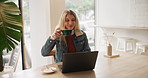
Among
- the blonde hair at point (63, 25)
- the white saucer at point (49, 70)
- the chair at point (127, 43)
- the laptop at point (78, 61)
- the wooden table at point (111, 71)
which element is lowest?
the chair at point (127, 43)

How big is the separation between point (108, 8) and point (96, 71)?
413cm

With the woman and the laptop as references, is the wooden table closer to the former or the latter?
the laptop

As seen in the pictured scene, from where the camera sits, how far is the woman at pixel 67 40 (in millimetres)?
2029

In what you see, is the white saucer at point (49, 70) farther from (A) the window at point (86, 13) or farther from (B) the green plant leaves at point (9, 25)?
(A) the window at point (86, 13)

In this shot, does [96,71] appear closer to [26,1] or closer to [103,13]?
[26,1]

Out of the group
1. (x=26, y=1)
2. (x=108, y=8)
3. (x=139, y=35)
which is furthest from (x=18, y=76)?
(x=108, y=8)

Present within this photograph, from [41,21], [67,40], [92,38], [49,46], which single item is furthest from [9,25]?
[92,38]

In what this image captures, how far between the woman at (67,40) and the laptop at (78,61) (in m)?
0.44

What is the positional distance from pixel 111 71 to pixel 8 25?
3.30 ft

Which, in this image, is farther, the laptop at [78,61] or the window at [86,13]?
the window at [86,13]

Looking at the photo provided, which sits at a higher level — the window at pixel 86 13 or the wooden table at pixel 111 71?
the window at pixel 86 13

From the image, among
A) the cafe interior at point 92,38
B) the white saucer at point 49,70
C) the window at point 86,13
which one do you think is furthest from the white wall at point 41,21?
the window at point 86,13

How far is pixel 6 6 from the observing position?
1555 mm

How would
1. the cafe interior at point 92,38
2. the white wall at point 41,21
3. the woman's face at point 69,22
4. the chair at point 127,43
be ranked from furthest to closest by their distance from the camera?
1. the chair at point 127,43
2. the white wall at point 41,21
3. the woman's face at point 69,22
4. the cafe interior at point 92,38
